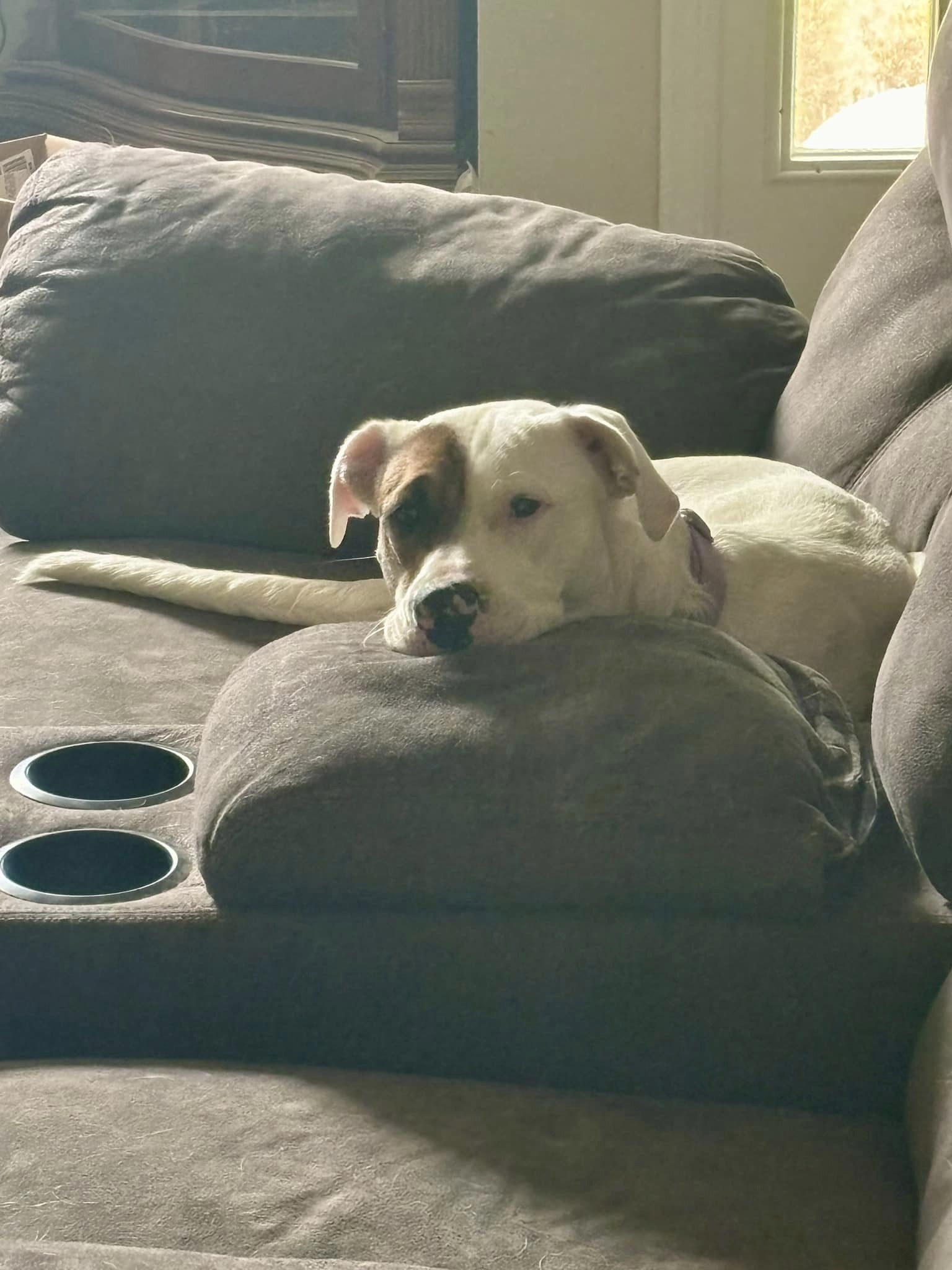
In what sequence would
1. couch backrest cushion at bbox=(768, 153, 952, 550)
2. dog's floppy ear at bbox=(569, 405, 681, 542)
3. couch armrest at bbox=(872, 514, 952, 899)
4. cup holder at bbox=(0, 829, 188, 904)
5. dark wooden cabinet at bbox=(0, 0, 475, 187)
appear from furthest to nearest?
dark wooden cabinet at bbox=(0, 0, 475, 187) → couch backrest cushion at bbox=(768, 153, 952, 550) → dog's floppy ear at bbox=(569, 405, 681, 542) → cup holder at bbox=(0, 829, 188, 904) → couch armrest at bbox=(872, 514, 952, 899)

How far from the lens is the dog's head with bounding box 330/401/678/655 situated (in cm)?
136

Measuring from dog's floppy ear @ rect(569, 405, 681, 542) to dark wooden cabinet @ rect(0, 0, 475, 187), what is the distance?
187 centimetres

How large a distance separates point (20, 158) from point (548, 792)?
2.31 meters

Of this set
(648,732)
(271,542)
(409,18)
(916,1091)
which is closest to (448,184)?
(409,18)

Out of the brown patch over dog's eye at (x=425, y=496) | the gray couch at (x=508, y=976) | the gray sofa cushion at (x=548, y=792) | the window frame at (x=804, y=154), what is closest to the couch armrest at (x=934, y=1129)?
the gray couch at (x=508, y=976)

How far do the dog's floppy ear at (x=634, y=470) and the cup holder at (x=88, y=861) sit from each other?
0.53m

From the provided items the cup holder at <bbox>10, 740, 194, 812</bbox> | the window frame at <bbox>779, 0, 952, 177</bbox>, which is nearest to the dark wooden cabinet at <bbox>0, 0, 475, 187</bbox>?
the window frame at <bbox>779, 0, 952, 177</bbox>

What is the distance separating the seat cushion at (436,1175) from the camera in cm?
92

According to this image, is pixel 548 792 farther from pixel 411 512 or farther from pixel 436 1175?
pixel 411 512

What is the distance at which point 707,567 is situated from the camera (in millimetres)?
1486

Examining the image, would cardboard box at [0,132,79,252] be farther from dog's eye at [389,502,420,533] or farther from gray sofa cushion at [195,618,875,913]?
gray sofa cushion at [195,618,875,913]

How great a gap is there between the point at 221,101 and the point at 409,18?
19.0 inches

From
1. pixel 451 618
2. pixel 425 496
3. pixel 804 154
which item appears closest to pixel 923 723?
pixel 451 618

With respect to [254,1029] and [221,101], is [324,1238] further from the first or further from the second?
[221,101]
